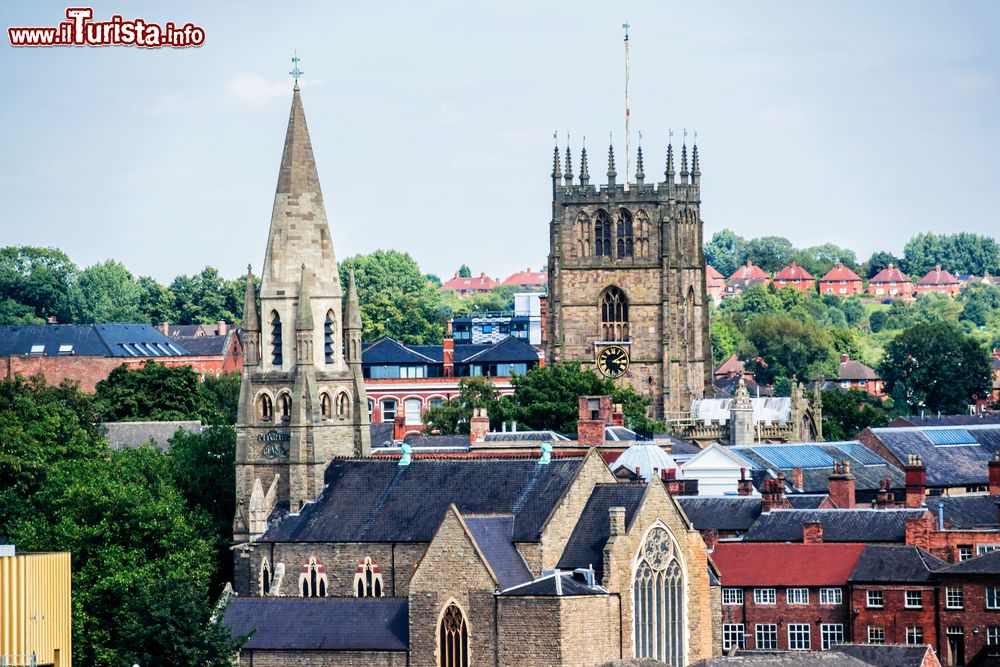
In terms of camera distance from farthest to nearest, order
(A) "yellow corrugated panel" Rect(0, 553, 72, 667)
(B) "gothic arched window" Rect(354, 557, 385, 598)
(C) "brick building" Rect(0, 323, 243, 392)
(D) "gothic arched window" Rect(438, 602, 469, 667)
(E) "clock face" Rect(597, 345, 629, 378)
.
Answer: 1. (C) "brick building" Rect(0, 323, 243, 392)
2. (E) "clock face" Rect(597, 345, 629, 378)
3. (B) "gothic arched window" Rect(354, 557, 385, 598)
4. (D) "gothic arched window" Rect(438, 602, 469, 667)
5. (A) "yellow corrugated panel" Rect(0, 553, 72, 667)

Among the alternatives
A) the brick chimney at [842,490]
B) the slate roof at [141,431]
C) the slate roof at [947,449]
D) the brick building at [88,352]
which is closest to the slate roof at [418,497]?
the brick chimney at [842,490]

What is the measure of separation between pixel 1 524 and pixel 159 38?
22.1m

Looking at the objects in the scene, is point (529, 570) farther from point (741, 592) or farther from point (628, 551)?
point (741, 592)

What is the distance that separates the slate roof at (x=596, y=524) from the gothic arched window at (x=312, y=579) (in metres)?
9.38

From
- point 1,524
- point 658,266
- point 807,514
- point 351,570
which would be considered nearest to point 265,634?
point 351,570

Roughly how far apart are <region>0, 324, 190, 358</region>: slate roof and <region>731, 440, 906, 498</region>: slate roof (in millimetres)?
71671

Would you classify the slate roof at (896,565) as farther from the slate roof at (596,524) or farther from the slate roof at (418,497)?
the slate roof at (418,497)

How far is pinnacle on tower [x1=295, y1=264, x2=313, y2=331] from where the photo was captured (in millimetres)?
95062

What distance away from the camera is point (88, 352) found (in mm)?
187000

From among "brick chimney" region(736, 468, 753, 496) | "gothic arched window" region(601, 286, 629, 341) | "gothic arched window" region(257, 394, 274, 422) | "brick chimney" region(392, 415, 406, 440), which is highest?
"gothic arched window" region(601, 286, 629, 341)

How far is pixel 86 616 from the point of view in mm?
90250

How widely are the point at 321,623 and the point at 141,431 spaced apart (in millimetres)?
56706

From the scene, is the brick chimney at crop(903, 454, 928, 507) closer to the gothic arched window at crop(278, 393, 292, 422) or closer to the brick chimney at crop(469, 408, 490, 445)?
the brick chimney at crop(469, 408, 490, 445)

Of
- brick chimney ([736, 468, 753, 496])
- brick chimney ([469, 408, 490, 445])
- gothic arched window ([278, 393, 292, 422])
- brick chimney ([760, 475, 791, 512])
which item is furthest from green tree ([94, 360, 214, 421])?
gothic arched window ([278, 393, 292, 422])
